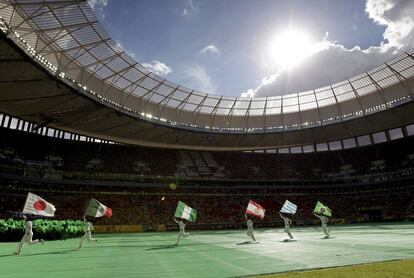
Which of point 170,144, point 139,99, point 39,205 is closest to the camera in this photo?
point 39,205

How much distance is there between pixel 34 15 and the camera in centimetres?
2356

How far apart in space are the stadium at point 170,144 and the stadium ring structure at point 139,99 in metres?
0.18

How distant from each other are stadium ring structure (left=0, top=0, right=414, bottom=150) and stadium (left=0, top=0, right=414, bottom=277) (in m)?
0.18

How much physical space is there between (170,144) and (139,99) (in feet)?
50.4

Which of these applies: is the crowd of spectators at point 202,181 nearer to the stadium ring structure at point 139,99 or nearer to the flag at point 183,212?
the stadium ring structure at point 139,99

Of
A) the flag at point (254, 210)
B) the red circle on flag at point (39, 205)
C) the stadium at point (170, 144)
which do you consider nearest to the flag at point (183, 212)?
the flag at point (254, 210)

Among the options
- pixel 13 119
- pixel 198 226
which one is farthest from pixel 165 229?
pixel 13 119

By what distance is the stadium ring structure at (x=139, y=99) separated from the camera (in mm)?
25453

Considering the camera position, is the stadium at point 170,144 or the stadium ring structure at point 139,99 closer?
the stadium ring structure at point 139,99

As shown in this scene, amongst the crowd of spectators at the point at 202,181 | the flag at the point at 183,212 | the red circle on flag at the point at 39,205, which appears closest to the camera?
the red circle on flag at the point at 39,205

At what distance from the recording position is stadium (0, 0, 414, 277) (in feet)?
90.6

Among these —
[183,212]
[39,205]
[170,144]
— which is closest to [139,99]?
[170,144]

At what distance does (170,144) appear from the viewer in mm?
54375

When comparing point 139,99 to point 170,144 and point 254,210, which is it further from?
point 254,210
